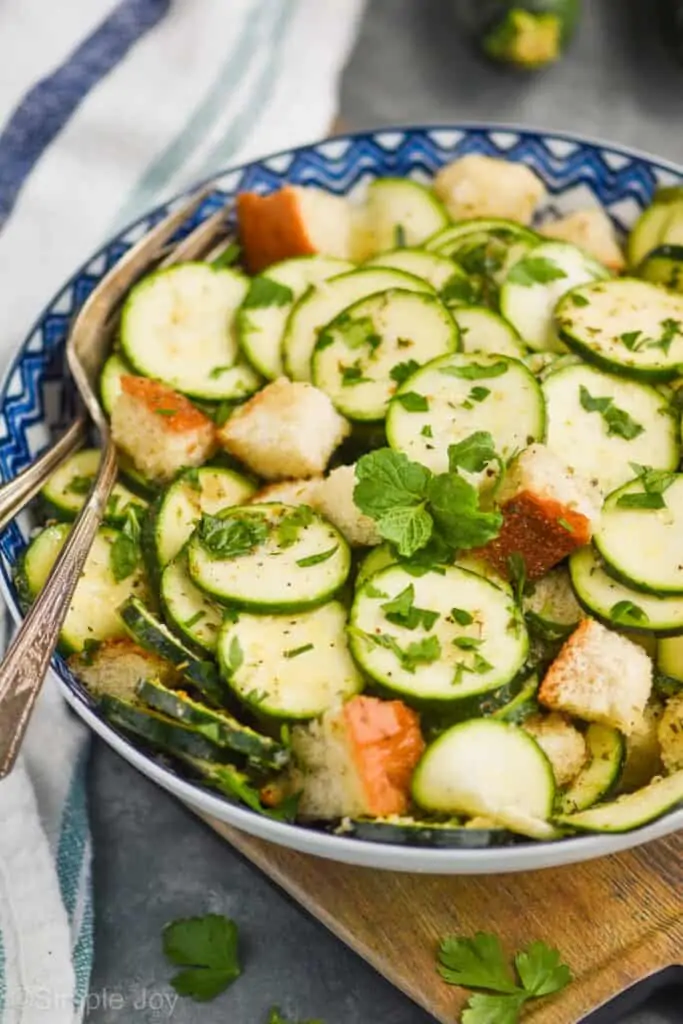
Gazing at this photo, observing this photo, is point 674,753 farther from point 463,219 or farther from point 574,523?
point 463,219

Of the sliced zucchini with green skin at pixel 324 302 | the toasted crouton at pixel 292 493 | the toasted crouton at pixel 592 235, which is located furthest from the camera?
the toasted crouton at pixel 592 235

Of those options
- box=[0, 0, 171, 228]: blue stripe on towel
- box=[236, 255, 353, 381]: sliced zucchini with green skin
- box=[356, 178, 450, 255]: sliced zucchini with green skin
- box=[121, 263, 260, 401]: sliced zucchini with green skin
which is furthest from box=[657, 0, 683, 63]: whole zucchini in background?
box=[121, 263, 260, 401]: sliced zucchini with green skin

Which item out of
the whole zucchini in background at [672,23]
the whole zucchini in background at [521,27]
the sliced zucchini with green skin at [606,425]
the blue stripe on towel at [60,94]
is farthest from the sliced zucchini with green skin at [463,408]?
the whole zucchini in background at [672,23]

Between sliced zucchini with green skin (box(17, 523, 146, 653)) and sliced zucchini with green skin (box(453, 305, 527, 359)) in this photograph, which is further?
sliced zucchini with green skin (box(453, 305, 527, 359))

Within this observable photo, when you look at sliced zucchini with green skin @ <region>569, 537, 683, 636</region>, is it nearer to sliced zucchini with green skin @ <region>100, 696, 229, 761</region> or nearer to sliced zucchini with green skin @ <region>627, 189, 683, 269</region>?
sliced zucchini with green skin @ <region>100, 696, 229, 761</region>

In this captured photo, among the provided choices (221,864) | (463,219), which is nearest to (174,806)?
(221,864)

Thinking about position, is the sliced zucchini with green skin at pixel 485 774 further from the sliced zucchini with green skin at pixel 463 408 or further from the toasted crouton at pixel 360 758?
the sliced zucchini with green skin at pixel 463 408

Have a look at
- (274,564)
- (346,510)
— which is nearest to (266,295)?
(346,510)
